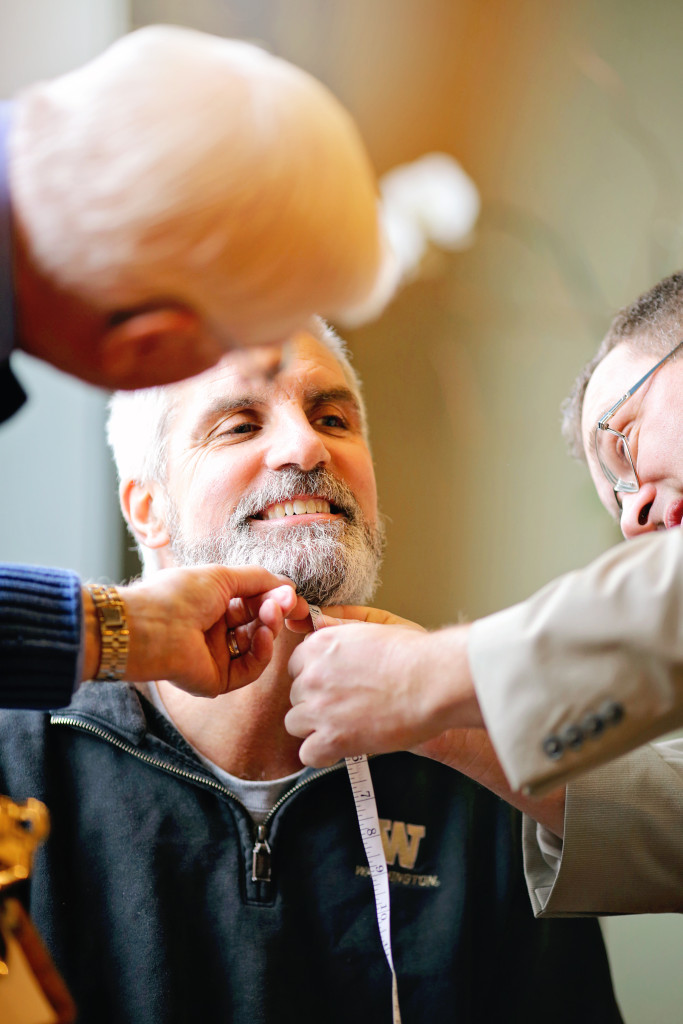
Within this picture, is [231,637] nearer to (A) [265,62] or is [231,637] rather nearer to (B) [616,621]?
(B) [616,621]

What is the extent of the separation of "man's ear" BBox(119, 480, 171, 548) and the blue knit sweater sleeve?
0.75 m

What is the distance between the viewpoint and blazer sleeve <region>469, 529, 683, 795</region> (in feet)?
3.27

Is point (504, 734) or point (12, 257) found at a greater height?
point (12, 257)

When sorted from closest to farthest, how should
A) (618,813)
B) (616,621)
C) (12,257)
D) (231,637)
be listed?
(12,257), (616,621), (231,637), (618,813)

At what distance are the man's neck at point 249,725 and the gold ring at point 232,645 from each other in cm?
41

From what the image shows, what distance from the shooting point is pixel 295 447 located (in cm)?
174

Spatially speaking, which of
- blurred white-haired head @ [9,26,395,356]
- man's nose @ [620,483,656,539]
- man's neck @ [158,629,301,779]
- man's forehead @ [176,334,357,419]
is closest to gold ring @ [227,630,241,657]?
man's neck @ [158,629,301,779]

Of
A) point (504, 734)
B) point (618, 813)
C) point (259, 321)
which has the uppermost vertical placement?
point (259, 321)

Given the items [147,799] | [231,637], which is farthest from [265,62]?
[147,799]

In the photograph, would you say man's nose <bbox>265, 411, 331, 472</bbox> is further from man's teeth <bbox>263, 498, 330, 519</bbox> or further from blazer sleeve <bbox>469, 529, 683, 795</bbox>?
blazer sleeve <bbox>469, 529, 683, 795</bbox>

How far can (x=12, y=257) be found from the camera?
30.6 inches

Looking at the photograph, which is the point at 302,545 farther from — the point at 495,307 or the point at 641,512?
the point at 495,307

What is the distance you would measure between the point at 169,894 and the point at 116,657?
74 centimetres

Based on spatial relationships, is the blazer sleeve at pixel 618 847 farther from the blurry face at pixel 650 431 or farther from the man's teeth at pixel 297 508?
the man's teeth at pixel 297 508
